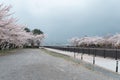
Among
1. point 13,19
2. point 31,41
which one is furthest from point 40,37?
point 13,19

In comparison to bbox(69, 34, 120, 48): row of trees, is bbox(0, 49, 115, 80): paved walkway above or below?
below

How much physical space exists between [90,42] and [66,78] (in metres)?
120

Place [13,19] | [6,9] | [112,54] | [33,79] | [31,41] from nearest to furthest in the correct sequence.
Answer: [33,79]
[112,54]
[6,9]
[13,19]
[31,41]

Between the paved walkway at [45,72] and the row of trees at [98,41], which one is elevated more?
the row of trees at [98,41]

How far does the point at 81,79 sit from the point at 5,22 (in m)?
37.2

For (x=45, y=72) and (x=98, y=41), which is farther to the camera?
(x=98, y=41)

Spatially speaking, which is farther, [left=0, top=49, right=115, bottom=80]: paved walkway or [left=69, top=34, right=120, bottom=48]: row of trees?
[left=69, top=34, right=120, bottom=48]: row of trees

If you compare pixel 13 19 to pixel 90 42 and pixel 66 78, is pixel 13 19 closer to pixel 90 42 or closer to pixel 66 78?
pixel 66 78

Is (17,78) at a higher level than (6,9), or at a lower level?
lower

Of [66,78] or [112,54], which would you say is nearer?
[66,78]

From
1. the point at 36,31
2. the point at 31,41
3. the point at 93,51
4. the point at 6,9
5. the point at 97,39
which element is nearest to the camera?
the point at 6,9

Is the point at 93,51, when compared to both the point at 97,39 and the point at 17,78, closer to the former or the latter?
the point at 17,78

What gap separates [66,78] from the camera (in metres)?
16.7

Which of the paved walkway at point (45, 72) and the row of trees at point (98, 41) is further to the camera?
the row of trees at point (98, 41)
